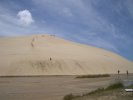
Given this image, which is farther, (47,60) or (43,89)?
(47,60)

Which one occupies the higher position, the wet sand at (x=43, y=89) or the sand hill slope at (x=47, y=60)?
the sand hill slope at (x=47, y=60)

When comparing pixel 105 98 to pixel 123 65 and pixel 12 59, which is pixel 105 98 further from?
pixel 123 65

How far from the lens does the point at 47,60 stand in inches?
2800

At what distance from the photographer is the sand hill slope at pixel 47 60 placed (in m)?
65.4

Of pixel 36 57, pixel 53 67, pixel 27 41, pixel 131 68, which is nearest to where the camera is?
pixel 53 67

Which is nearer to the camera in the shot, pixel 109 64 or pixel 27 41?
pixel 109 64

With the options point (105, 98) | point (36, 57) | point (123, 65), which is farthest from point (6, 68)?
point (105, 98)

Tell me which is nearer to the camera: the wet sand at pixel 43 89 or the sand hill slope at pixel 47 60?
the wet sand at pixel 43 89

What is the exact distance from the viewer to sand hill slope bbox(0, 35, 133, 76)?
214 feet

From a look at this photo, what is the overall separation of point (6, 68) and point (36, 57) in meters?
11.2

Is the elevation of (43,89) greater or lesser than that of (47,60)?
lesser

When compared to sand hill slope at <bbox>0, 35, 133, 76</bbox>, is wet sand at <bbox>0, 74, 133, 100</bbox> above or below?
below

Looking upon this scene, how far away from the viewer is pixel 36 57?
239ft

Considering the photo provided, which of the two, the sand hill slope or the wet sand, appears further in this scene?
the sand hill slope
